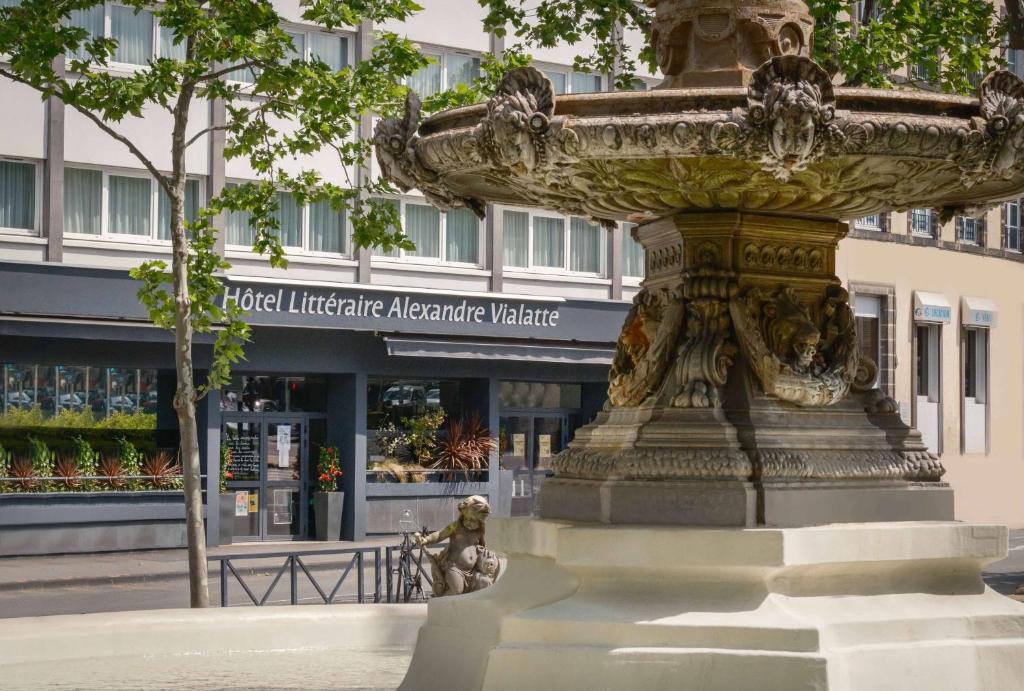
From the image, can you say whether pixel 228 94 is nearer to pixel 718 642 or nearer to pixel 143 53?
pixel 718 642

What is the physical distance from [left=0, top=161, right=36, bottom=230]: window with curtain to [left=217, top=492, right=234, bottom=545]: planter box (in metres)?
5.45

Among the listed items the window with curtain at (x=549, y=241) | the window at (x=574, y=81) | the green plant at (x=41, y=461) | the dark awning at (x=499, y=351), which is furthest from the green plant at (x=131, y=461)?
the window at (x=574, y=81)

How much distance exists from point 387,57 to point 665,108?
10687mm

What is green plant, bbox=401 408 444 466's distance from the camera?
32.2 m

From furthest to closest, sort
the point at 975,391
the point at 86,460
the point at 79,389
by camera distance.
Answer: the point at 975,391 < the point at 79,389 < the point at 86,460

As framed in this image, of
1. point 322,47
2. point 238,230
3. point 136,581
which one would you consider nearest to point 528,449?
point 238,230

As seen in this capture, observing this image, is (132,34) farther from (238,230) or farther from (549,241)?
(549,241)

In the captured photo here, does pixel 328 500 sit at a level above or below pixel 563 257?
below

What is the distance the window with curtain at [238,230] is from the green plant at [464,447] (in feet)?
17.4

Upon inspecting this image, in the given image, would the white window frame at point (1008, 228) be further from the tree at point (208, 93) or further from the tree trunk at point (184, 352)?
the tree trunk at point (184, 352)

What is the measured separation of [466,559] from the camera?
39.5ft

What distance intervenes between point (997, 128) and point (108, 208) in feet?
76.9

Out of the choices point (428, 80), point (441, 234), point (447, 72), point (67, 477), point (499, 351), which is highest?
point (447, 72)

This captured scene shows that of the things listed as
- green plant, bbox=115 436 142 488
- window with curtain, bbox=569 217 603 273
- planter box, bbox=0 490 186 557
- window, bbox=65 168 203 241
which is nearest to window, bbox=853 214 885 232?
window with curtain, bbox=569 217 603 273
